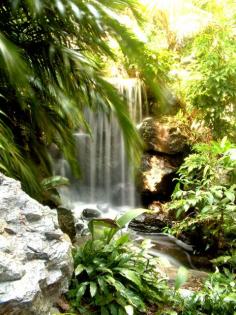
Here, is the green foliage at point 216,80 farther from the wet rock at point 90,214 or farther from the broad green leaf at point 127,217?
the broad green leaf at point 127,217

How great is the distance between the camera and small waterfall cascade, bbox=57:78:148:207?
6.80m

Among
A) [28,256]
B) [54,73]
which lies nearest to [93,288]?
[28,256]

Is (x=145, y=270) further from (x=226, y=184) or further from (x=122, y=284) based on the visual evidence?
(x=226, y=184)

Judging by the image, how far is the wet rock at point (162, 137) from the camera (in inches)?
246

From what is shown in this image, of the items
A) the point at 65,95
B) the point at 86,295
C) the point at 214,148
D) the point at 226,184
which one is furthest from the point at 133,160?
the point at 226,184

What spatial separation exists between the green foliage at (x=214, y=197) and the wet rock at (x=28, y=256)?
2.01 m

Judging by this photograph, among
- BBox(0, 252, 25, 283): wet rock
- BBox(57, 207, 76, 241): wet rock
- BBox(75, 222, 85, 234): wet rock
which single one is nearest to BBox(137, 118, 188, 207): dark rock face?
BBox(75, 222, 85, 234): wet rock

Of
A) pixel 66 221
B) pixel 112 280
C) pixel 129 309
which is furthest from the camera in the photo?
pixel 66 221

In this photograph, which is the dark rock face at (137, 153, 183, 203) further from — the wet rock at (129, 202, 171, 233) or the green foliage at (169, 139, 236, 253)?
the green foliage at (169, 139, 236, 253)

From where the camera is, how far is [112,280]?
222 cm

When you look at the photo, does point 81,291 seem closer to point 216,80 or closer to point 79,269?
point 79,269

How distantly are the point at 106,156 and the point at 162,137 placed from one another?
113 centimetres

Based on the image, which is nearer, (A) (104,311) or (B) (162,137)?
(A) (104,311)

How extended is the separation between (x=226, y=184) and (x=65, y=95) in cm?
246
